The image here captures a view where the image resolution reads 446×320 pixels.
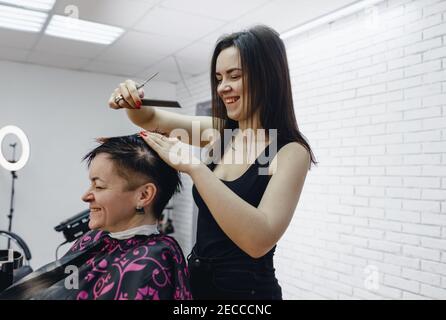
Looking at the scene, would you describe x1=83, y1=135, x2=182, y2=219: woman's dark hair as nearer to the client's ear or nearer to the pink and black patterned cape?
the client's ear

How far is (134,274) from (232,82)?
62 centimetres

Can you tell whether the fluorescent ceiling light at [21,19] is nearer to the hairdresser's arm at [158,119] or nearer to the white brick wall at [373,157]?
the white brick wall at [373,157]

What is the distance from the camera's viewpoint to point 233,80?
1186mm

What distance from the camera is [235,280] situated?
1128 millimetres

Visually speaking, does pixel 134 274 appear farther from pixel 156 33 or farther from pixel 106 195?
pixel 156 33

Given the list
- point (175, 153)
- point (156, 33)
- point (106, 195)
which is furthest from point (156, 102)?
point (156, 33)

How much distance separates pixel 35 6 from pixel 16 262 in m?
2.85

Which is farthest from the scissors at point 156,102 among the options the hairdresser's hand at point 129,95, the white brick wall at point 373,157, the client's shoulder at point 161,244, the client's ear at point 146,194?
the white brick wall at point 373,157

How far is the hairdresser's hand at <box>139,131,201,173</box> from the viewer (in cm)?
97

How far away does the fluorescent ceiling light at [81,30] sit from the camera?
381cm

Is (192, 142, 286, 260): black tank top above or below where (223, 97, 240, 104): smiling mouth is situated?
below

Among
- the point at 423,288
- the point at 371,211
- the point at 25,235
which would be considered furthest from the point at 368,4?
the point at 25,235

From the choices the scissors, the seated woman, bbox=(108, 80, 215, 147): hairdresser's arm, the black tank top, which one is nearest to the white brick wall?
bbox=(108, 80, 215, 147): hairdresser's arm

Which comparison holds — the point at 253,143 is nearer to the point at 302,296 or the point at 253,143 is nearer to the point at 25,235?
the point at 302,296
